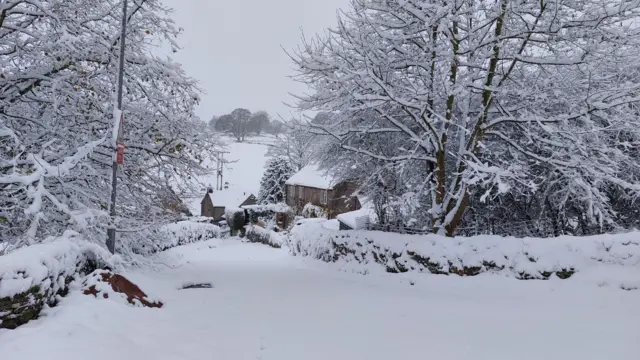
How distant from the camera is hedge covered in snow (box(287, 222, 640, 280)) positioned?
743cm

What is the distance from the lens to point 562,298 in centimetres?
709

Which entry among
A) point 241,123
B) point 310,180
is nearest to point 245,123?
point 241,123

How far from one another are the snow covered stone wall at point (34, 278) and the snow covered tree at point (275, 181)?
1589 inches

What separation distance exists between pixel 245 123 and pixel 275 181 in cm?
7615


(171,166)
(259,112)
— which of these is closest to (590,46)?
(171,166)

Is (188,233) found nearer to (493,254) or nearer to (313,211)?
(313,211)

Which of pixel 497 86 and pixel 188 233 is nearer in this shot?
pixel 497 86

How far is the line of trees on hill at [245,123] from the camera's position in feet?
372

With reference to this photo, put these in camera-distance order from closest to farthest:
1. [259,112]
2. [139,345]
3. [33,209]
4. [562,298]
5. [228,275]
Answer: [139,345] → [33,209] → [562,298] → [228,275] → [259,112]

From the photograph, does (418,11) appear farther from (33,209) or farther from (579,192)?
(33,209)

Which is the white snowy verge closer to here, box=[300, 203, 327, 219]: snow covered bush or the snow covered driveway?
the snow covered driveway

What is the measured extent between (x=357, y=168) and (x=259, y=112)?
121974 mm

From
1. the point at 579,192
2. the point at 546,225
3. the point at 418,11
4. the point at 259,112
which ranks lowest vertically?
the point at 546,225

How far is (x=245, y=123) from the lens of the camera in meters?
119
